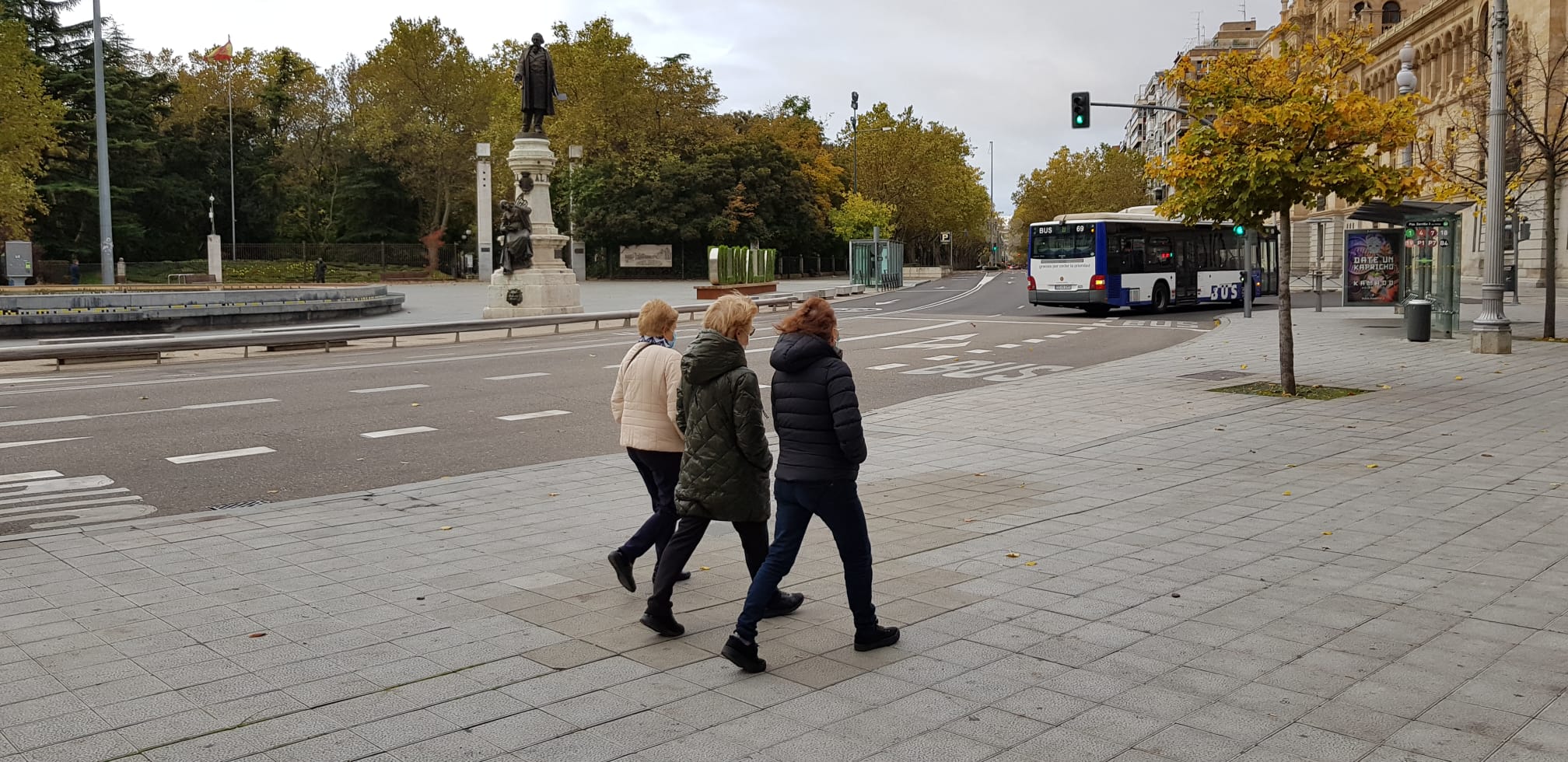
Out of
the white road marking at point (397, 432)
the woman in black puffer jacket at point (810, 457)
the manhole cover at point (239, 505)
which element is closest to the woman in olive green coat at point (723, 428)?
the woman in black puffer jacket at point (810, 457)

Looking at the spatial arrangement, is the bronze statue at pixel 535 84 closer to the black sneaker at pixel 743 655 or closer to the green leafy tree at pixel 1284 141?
the green leafy tree at pixel 1284 141

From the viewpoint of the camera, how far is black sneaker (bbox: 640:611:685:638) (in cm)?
564

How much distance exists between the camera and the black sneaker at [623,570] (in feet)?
20.5

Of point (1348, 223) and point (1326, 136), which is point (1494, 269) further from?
point (1348, 223)

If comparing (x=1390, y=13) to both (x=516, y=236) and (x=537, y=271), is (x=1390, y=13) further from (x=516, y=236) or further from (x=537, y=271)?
(x=516, y=236)

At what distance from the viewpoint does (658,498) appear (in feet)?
20.3

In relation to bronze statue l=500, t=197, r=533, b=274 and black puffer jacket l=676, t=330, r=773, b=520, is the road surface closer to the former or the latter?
black puffer jacket l=676, t=330, r=773, b=520

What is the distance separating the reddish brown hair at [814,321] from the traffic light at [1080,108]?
2771 centimetres

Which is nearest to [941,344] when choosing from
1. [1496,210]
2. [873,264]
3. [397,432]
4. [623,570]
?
[1496,210]

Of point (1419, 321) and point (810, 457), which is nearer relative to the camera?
point (810, 457)

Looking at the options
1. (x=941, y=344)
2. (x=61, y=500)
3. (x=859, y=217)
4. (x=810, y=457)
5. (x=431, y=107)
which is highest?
(x=431, y=107)

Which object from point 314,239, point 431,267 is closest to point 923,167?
point 431,267

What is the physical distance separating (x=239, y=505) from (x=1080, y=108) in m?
26.2

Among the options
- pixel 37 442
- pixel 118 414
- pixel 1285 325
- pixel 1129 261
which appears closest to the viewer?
pixel 37 442
